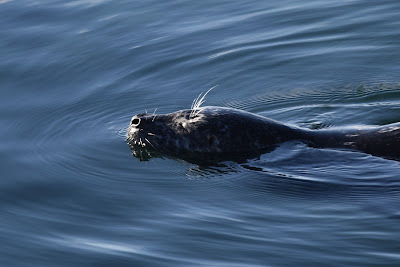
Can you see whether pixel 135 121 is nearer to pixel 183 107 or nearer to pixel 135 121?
pixel 135 121

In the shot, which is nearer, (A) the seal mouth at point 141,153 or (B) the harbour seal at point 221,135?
(B) the harbour seal at point 221,135

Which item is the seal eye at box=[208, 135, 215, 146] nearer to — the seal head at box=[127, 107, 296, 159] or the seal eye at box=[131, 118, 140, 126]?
the seal head at box=[127, 107, 296, 159]

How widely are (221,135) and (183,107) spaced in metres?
1.60

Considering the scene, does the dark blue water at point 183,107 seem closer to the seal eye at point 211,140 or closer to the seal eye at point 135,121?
the seal eye at point 135,121

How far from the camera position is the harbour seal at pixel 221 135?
899 centimetres

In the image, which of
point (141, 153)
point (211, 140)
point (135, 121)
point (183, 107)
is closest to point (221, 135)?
point (211, 140)

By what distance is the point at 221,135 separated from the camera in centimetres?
920

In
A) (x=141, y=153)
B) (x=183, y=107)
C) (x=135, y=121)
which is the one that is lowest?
(x=141, y=153)

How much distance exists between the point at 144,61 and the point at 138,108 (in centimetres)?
175

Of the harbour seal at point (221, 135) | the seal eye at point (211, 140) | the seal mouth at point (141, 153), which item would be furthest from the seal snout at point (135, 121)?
the seal eye at point (211, 140)

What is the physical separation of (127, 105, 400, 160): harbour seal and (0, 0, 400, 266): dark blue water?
190 millimetres

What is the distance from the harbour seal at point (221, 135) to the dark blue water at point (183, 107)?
190 millimetres

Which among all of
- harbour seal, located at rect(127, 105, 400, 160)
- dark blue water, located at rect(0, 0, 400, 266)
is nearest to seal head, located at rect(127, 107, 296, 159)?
harbour seal, located at rect(127, 105, 400, 160)

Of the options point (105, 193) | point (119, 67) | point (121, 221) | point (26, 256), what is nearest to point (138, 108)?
point (119, 67)
